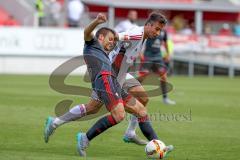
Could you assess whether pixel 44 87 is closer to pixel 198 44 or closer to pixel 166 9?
pixel 198 44

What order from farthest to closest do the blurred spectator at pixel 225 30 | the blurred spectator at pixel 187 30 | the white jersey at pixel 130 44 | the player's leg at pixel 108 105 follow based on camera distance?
the blurred spectator at pixel 225 30
the blurred spectator at pixel 187 30
the white jersey at pixel 130 44
the player's leg at pixel 108 105

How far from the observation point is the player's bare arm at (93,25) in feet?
31.1

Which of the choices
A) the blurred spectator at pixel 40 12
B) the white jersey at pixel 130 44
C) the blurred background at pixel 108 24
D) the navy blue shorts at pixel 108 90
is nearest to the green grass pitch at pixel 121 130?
the navy blue shorts at pixel 108 90

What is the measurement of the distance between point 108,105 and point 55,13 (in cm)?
2581

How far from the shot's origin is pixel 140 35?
10.7 meters

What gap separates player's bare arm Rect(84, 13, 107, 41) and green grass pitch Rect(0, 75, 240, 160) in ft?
5.56

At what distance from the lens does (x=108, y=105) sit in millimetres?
10070

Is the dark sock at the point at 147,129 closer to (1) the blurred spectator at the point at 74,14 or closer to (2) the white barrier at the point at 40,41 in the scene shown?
(2) the white barrier at the point at 40,41

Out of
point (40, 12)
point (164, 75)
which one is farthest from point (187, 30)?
point (164, 75)

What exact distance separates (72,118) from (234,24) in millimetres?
33764

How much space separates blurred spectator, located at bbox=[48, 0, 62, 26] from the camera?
35344mm

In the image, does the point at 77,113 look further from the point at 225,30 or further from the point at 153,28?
the point at 225,30

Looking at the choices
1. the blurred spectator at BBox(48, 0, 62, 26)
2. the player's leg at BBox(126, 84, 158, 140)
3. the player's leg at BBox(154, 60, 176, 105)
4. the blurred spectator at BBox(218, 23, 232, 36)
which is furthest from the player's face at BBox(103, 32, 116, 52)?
the blurred spectator at BBox(218, 23, 232, 36)

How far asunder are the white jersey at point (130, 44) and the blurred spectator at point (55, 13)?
24.2 m
